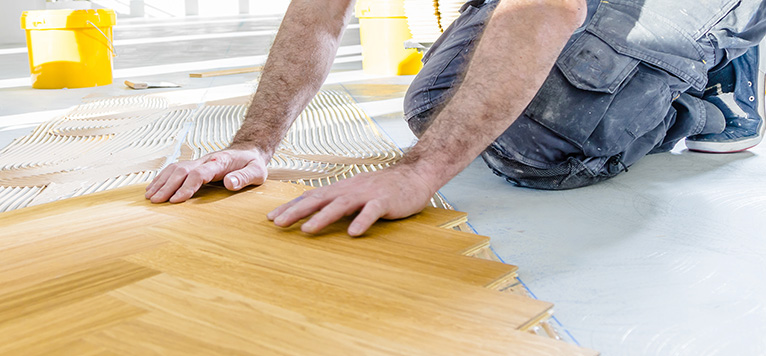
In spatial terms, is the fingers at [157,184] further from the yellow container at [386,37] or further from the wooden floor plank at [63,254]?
the yellow container at [386,37]

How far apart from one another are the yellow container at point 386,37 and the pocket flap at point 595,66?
2.76 m

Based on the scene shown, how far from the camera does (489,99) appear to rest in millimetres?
1253

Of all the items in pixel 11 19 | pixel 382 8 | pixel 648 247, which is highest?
pixel 382 8

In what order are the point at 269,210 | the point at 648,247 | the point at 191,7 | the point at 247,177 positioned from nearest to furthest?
the point at 648,247 → the point at 269,210 → the point at 247,177 → the point at 191,7

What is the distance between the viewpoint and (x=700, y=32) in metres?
1.65

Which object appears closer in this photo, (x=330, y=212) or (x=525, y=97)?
(x=330, y=212)

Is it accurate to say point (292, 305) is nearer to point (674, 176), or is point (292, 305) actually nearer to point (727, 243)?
point (727, 243)

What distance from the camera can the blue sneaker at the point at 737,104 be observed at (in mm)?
1941

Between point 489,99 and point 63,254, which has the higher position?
point 489,99

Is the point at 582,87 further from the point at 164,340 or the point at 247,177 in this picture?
the point at 164,340

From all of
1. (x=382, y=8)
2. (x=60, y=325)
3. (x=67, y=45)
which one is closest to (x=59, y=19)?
(x=67, y=45)

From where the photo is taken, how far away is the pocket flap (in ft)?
5.10

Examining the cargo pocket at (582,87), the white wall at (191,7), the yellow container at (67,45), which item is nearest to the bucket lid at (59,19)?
the yellow container at (67,45)

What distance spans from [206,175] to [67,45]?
2.93 metres
